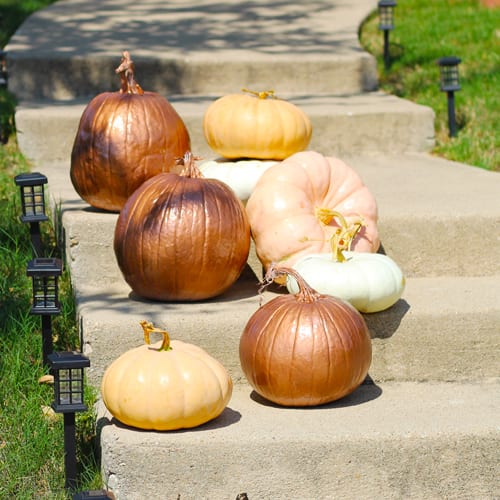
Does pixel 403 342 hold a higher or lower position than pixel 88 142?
lower

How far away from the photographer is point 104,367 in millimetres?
4398

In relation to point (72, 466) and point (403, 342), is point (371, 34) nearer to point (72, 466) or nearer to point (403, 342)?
point (403, 342)

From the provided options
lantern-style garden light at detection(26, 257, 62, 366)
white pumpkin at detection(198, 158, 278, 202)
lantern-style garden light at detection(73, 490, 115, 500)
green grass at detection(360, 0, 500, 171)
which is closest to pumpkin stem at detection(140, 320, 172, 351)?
lantern-style garden light at detection(26, 257, 62, 366)

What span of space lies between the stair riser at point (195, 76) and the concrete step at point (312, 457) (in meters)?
3.77

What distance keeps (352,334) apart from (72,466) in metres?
1.20

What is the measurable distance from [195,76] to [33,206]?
2766 millimetres

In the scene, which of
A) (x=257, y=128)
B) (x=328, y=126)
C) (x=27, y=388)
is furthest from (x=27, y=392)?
(x=328, y=126)

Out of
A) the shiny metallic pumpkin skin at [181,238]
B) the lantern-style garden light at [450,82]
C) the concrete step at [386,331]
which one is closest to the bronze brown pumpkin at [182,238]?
the shiny metallic pumpkin skin at [181,238]

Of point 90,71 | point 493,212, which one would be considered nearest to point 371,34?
point 90,71

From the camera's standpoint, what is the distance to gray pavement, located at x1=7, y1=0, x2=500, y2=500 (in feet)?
12.5

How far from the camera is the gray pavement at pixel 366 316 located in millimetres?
3811

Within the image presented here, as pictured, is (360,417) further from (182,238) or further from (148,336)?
(182,238)

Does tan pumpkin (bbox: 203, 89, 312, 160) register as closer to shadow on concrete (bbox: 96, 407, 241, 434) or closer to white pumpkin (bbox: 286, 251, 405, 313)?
white pumpkin (bbox: 286, 251, 405, 313)

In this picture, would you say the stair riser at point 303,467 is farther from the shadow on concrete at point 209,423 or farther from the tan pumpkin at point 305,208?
the tan pumpkin at point 305,208
